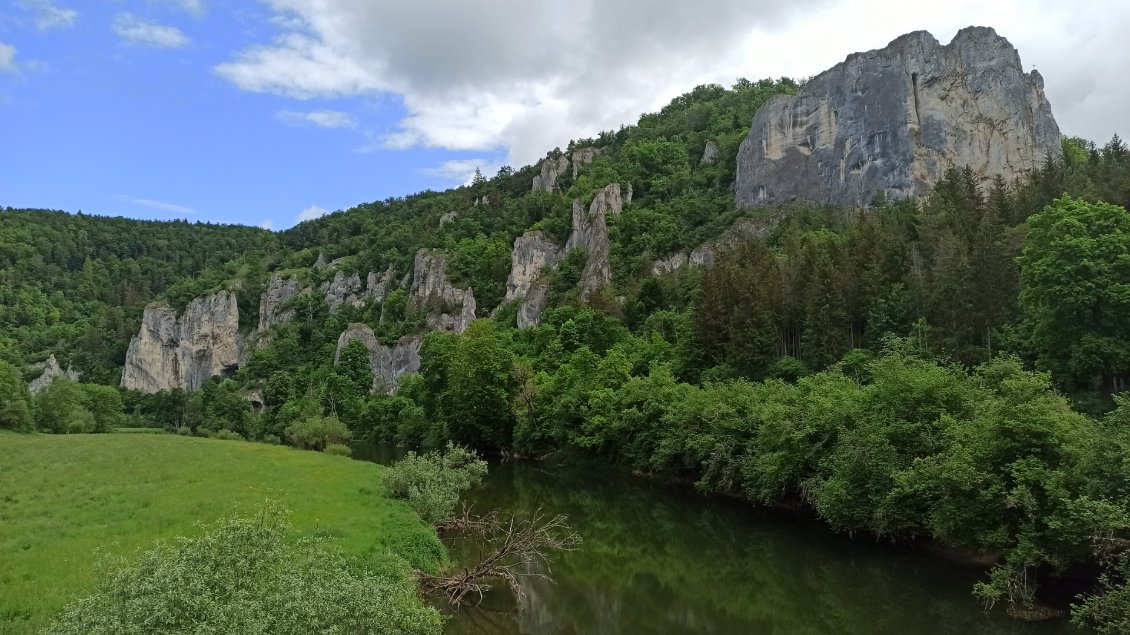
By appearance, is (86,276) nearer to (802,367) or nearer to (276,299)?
(276,299)

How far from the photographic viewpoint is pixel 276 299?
13950cm

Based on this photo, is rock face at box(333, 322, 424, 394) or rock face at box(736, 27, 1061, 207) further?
rock face at box(333, 322, 424, 394)

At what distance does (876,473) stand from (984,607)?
6596 mm

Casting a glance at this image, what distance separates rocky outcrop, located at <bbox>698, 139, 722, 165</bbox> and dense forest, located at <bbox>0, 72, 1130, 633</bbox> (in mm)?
A: 1158

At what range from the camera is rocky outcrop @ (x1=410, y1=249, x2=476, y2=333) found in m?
110

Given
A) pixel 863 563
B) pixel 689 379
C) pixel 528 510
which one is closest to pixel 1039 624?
pixel 863 563

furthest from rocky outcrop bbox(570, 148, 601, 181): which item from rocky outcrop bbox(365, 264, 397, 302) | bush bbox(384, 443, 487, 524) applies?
bush bbox(384, 443, 487, 524)

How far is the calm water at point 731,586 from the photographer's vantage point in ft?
60.7

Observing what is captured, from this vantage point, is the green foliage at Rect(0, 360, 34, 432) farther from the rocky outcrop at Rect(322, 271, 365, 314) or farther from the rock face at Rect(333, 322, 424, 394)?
the rocky outcrop at Rect(322, 271, 365, 314)

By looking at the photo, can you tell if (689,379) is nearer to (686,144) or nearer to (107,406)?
(107,406)

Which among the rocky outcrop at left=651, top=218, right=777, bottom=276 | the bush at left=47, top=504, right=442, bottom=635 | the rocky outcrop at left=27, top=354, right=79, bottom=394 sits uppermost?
the rocky outcrop at left=651, top=218, right=777, bottom=276

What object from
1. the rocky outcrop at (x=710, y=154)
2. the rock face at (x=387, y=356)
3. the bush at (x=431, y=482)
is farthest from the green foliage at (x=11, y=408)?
the rocky outcrop at (x=710, y=154)

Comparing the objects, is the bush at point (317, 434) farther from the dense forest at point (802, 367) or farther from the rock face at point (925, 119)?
the rock face at point (925, 119)

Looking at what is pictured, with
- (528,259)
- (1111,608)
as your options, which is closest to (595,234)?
(528,259)
